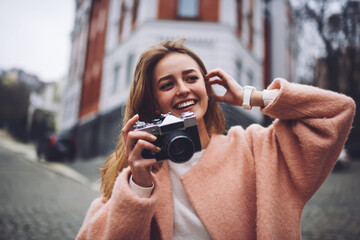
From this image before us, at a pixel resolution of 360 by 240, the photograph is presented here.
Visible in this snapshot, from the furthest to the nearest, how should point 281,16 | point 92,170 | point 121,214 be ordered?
point 281,16, point 92,170, point 121,214

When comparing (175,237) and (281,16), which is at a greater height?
(281,16)

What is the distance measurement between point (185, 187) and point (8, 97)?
42.1 meters

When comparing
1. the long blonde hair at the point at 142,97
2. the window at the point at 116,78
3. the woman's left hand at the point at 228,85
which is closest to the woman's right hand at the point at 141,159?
the long blonde hair at the point at 142,97

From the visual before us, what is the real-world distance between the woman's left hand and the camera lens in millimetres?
439

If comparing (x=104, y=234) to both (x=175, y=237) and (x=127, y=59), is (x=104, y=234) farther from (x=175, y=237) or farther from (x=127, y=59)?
(x=127, y=59)

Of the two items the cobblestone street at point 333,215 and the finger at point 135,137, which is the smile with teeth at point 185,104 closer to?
the finger at point 135,137

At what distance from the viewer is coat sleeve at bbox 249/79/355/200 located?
1.26m

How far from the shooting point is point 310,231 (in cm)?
417

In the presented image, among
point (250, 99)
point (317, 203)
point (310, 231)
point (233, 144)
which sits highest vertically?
point (250, 99)

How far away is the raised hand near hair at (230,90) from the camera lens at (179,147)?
1.44 feet

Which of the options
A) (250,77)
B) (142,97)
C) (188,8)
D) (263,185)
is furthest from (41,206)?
(250,77)

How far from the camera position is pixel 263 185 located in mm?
1304

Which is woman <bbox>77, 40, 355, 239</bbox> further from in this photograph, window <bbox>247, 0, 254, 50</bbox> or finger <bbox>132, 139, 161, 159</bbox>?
window <bbox>247, 0, 254, 50</bbox>

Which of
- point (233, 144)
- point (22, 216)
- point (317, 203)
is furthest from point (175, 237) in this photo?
point (317, 203)
